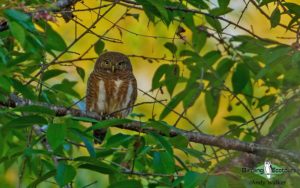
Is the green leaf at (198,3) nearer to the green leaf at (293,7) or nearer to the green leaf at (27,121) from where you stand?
the green leaf at (293,7)

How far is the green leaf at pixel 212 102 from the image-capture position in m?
4.93

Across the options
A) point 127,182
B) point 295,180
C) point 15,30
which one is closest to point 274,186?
point 295,180

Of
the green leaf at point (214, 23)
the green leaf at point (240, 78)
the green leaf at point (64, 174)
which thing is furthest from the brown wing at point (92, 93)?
the green leaf at point (64, 174)

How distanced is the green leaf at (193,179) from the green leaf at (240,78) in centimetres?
187

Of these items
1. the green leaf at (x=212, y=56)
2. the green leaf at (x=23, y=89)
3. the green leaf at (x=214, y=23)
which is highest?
the green leaf at (x=214, y=23)

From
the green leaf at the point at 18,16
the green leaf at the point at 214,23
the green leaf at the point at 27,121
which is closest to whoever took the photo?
the green leaf at the point at 18,16

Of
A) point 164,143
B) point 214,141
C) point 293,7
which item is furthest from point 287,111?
point 164,143

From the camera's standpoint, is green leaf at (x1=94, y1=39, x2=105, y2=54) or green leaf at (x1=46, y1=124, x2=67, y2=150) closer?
green leaf at (x1=46, y1=124, x2=67, y2=150)

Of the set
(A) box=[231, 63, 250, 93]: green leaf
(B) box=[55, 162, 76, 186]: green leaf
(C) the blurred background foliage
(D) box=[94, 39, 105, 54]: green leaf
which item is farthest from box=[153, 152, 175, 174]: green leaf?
(A) box=[231, 63, 250, 93]: green leaf

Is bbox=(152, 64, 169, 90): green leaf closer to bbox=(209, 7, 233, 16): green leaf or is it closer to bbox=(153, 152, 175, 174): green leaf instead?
bbox=(209, 7, 233, 16): green leaf

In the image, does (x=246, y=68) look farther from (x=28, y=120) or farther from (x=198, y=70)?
(x=28, y=120)

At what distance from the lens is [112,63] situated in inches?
215

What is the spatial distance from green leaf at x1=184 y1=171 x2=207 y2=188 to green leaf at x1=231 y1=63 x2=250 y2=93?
1869 millimetres

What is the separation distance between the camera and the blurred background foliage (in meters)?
2.97
